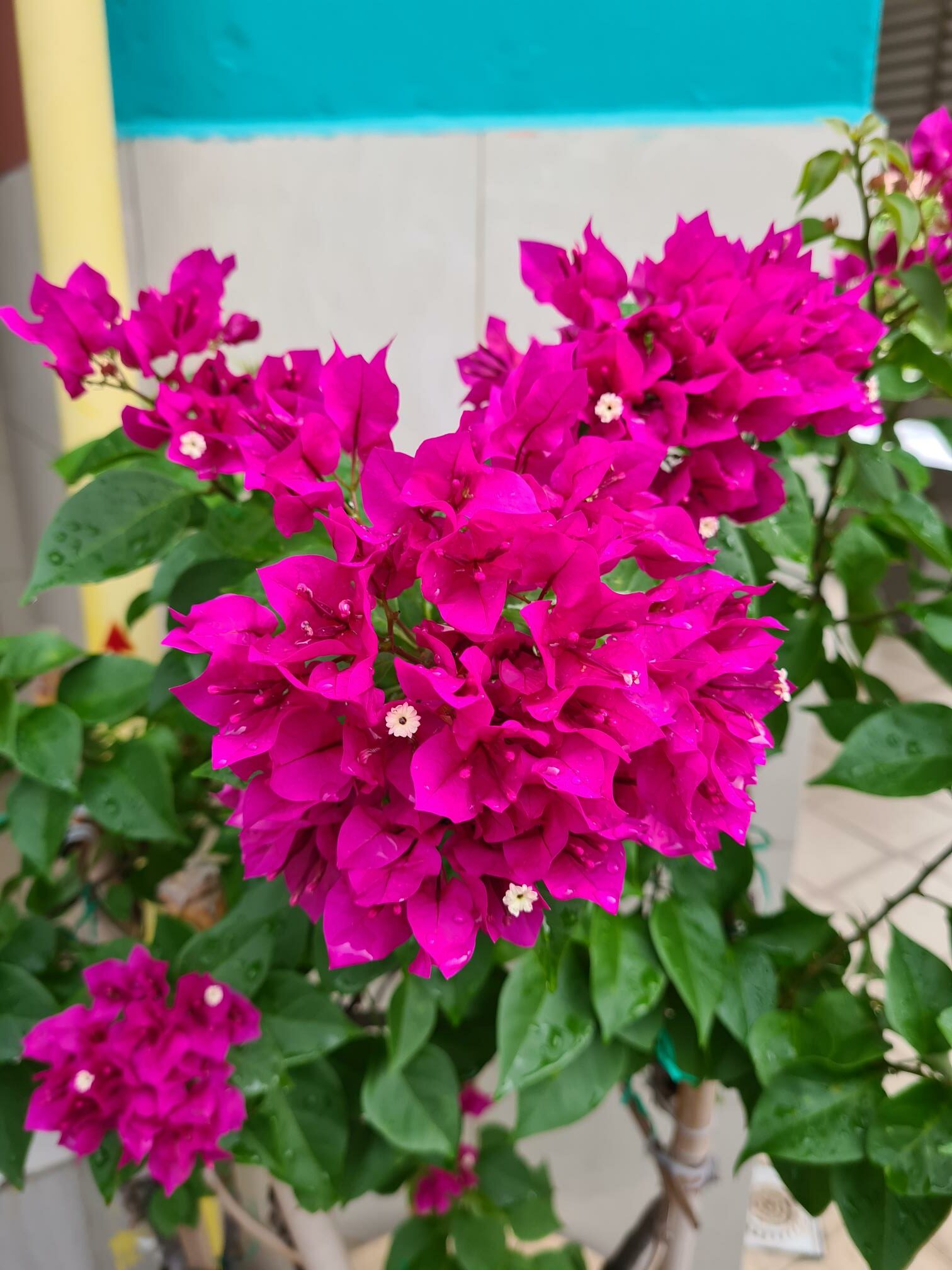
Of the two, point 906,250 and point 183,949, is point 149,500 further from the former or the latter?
point 906,250

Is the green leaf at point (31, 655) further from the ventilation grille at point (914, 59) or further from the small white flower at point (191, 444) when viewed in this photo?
the ventilation grille at point (914, 59)

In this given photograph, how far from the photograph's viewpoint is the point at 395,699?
13.0 inches

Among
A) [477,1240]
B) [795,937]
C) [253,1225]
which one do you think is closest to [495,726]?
[795,937]

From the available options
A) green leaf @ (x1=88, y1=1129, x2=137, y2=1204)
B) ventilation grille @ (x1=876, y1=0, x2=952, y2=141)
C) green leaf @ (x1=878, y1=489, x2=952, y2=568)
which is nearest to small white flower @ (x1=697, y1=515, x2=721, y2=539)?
green leaf @ (x1=878, y1=489, x2=952, y2=568)

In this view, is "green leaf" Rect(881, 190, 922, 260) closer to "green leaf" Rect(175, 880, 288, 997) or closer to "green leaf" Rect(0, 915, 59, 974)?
"green leaf" Rect(175, 880, 288, 997)

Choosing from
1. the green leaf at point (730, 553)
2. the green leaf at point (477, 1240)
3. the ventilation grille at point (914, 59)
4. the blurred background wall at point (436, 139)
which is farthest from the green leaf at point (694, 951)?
the ventilation grille at point (914, 59)

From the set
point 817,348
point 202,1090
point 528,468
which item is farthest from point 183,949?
point 817,348

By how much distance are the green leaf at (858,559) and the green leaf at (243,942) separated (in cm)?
45

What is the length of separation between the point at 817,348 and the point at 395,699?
29 cm

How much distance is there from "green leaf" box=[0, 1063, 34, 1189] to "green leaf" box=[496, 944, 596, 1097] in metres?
0.31

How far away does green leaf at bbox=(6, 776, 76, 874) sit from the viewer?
56 centimetres

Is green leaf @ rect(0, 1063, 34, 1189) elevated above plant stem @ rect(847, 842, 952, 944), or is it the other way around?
plant stem @ rect(847, 842, 952, 944)

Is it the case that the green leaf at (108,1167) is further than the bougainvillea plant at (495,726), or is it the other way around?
the green leaf at (108,1167)

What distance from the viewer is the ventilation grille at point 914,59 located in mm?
2957
